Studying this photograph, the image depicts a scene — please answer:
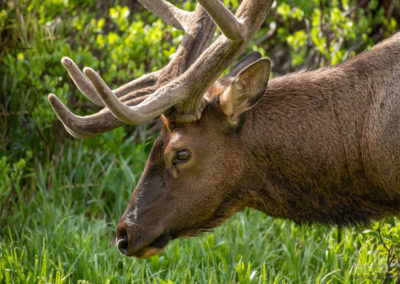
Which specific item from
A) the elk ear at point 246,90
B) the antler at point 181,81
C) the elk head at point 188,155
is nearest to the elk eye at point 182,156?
the elk head at point 188,155

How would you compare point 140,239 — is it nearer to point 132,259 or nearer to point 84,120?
point 84,120

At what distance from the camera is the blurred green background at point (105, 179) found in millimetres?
4430

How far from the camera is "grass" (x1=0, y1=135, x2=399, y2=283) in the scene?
4320mm

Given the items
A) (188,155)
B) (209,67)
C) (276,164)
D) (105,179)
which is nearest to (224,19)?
(209,67)

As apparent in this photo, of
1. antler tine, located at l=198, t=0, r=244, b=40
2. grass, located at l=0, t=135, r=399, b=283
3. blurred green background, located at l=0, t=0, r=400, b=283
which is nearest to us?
antler tine, located at l=198, t=0, r=244, b=40

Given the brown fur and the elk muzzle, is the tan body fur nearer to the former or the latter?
the brown fur

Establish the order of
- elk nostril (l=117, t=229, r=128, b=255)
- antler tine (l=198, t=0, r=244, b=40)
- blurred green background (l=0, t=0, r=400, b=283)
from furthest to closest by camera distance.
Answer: blurred green background (l=0, t=0, r=400, b=283)
elk nostril (l=117, t=229, r=128, b=255)
antler tine (l=198, t=0, r=244, b=40)

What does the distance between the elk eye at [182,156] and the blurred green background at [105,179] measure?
71 cm

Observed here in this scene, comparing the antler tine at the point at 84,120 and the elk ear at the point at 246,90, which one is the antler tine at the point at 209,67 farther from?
the antler tine at the point at 84,120

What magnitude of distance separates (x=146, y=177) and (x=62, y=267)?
3.70 feet

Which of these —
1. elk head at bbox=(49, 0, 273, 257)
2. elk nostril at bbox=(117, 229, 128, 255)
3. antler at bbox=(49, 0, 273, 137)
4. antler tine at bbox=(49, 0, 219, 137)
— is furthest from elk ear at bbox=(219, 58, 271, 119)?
elk nostril at bbox=(117, 229, 128, 255)

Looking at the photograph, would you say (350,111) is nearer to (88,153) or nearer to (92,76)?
(92,76)

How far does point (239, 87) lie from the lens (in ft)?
12.0

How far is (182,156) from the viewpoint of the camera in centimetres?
371
